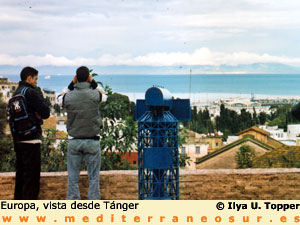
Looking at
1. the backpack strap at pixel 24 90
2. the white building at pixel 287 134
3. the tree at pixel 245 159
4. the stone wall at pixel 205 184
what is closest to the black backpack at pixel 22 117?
the backpack strap at pixel 24 90

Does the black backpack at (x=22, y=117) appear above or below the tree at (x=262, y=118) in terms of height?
below

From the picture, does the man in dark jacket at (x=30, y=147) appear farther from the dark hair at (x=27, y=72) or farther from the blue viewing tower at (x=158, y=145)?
the blue viewing tower at (x=158, y=145)

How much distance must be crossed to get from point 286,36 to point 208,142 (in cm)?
7835

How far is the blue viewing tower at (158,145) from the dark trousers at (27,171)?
1.07 metres

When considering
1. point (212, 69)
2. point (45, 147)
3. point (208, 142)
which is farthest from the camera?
point (212, 69)

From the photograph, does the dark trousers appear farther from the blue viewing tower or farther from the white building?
the white building

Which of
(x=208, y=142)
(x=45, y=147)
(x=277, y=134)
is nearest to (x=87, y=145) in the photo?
(x=45, y=147)

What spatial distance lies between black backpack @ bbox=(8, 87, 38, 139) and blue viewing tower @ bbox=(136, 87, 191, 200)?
1.04 m

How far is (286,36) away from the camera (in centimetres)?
10212

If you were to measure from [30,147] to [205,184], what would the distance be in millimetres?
1981

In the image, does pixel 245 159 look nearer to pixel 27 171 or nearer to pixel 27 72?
pixel 27 171

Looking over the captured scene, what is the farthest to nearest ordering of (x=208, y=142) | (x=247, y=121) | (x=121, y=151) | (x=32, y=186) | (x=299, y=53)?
(x=299, y=53)
(x=247, y=121)
(x=208, y=142)
(x=121, y=151)
(x=32, y=186)

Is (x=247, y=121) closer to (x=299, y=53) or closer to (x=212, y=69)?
(x=212, y=69)

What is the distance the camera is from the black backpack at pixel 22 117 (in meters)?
5.01
